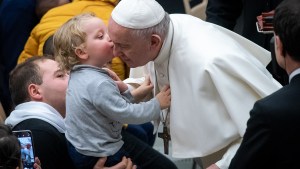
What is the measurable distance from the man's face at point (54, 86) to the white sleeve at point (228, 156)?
80 centimetres

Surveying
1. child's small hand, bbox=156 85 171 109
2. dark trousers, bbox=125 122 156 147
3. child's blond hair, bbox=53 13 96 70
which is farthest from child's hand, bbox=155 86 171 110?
dark trousers, bbox=125 122 156 147

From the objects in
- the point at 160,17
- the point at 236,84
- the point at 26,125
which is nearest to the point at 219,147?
the point at 236,84

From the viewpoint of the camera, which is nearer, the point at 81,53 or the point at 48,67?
the point at 81,53

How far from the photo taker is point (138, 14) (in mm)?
2600

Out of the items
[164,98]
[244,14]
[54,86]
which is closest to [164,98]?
[164,98]

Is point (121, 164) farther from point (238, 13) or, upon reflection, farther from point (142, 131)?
point (238, 13)

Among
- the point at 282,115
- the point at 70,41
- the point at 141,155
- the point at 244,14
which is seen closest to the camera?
the point at 282,115

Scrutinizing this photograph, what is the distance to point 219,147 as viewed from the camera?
266 centimetres

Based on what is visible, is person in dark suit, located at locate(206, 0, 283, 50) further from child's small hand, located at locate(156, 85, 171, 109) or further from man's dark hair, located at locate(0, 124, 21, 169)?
man's dark hair, located at locate(0, 124, 21, 169)

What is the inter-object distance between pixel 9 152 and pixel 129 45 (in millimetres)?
712

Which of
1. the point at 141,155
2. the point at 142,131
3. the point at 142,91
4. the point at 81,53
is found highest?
the point at 81,53

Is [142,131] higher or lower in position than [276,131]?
lower

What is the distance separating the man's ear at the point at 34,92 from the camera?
9.82 ft

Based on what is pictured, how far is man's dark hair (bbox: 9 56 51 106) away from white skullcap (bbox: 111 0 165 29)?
590 mm
